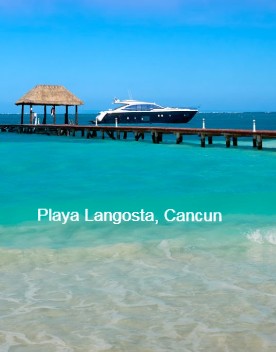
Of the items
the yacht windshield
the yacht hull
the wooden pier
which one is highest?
the yacht windshield

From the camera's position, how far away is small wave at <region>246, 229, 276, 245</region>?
9914 millimetres

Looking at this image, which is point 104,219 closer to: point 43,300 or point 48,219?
point 48,219

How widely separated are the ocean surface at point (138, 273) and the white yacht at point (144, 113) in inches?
2596

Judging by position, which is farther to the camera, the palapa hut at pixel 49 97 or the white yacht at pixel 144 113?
the white yacht at pixel 144 113

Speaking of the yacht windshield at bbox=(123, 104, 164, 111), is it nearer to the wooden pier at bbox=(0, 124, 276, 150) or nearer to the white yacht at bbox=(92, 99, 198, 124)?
the white yacht at bbox=(92, 99, 198, 124)

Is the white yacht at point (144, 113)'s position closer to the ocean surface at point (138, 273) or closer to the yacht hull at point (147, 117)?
the yacht hull at point (147, 117)

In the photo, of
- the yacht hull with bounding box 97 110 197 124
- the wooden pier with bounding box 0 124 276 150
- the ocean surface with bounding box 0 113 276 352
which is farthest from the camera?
the yacht hull with bounding box 97 110 197 124

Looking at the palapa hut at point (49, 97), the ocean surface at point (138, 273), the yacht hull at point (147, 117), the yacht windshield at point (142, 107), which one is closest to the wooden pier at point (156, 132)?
the palapa hut at point (49, 97)

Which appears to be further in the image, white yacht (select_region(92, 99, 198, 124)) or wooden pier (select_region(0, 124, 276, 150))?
white yacht (select_region(92, 99, 198, 124))

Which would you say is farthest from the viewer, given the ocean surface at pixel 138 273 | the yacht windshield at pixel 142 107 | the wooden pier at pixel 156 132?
the yacht windshield at pixel 142 107

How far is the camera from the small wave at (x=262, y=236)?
9.91 meters

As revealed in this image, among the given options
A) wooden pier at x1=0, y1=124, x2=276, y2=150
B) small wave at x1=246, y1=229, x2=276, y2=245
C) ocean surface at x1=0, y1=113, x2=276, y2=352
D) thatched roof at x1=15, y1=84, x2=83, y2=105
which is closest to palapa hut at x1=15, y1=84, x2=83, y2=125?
thatched roof at x1=15, y1=84, x2=83, y2=105

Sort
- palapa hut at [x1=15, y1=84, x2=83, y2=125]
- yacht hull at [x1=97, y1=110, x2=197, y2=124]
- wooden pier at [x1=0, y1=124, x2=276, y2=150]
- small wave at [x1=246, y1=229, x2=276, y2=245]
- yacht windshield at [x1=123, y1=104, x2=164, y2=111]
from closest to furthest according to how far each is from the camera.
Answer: small wave at [x1=246, y1=229, x2=276, y2=245] → wooden pier at [x1=0, y1=124, x2=276, y2=150] → palapa hut at [x1=15, y1=84, x2=83, y2=125] → yacht hull at [x1=97, y1=110, x2=197, y2=124] → yacht windshield at [x1=123, y1=104, x2=164, y2=111]

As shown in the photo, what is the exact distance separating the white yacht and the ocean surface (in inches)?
2596
